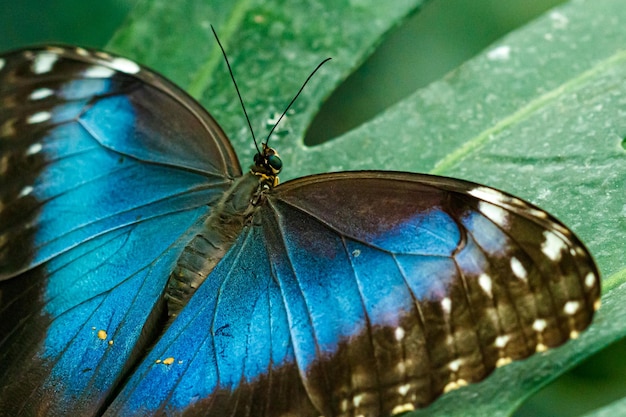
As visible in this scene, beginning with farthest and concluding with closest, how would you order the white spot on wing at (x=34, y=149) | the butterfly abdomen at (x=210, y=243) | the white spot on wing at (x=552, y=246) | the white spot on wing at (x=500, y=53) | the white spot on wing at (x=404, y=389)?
1. the white spot on wing at (x=500, y=53)
2. the white spot on wing at (x=34, y=149)
3. the butterfly abdomen at (x=210, y=243)
4. the white spot on wing at (x=404, y=389)
5. the white spot on wing at (x=552, y=246)

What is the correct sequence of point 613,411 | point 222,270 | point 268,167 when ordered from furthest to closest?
1. point 268,167
2. point 222,270
3. point 613,411

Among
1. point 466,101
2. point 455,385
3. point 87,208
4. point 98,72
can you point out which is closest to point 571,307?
point 455,385

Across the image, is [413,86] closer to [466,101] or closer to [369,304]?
[466,101]

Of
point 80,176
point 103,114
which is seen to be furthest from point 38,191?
point 103,114

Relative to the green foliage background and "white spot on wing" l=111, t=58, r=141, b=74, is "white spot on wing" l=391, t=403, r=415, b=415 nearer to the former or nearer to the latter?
the green foliage background

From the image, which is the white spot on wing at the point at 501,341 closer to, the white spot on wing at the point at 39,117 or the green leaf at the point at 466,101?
the green leaf at the point at 466,101

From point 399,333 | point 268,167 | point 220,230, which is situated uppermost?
point 268,167

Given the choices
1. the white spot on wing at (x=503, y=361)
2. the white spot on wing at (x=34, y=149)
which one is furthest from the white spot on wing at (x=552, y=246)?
the white spot on wing at (x=34, y=149)
